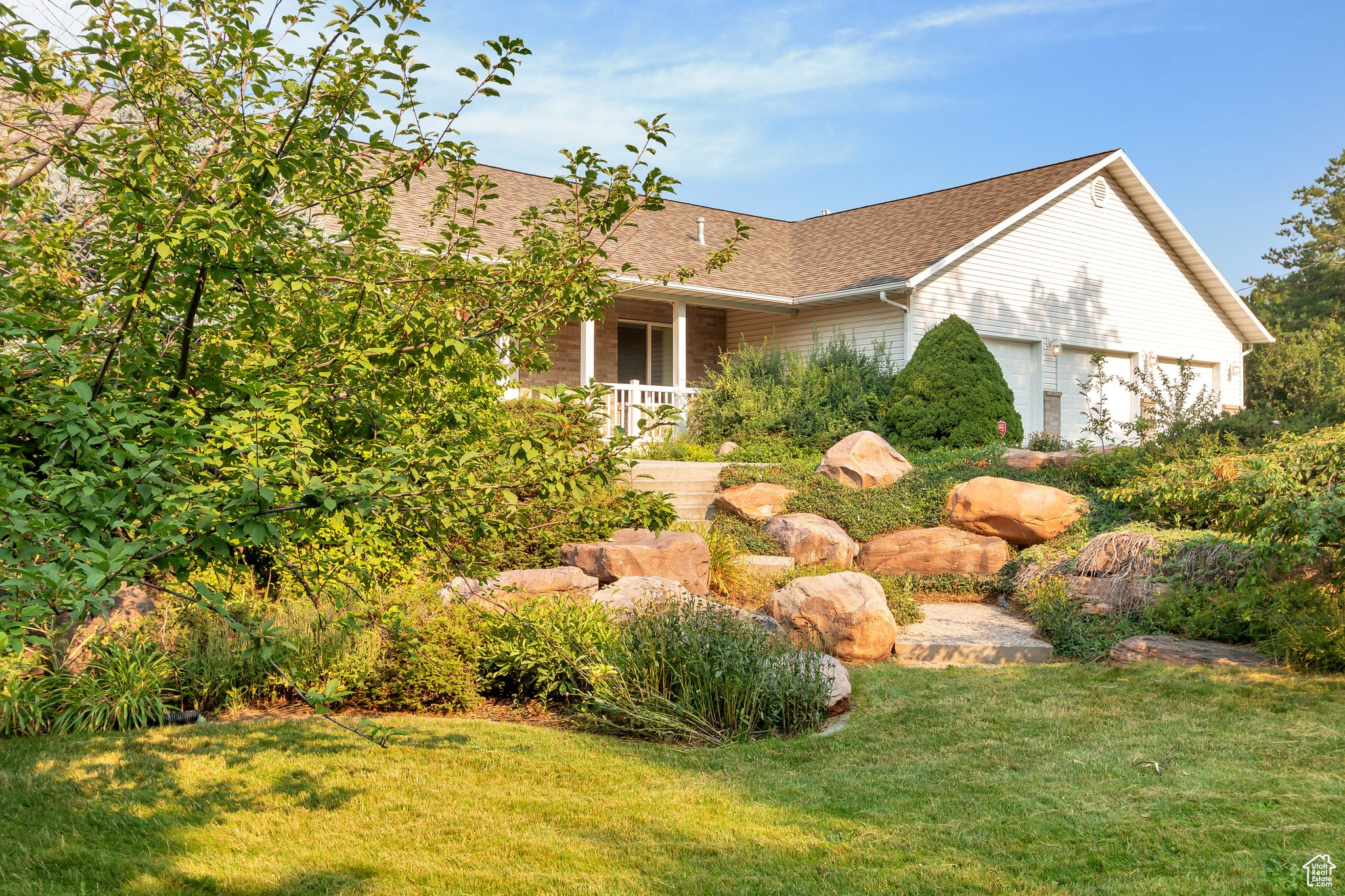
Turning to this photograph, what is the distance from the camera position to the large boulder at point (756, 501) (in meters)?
11.8

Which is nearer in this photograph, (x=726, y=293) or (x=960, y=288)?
(x=726, y=293)

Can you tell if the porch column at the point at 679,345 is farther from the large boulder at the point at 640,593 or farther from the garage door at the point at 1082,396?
the large boulder at the point at 640,593

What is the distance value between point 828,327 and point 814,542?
8955mm

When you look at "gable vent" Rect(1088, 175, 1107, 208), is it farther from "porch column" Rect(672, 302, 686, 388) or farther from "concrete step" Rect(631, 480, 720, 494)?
"concrete step" Rect(631, 480, 720, 494)

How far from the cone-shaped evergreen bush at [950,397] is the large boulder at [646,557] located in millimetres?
7373

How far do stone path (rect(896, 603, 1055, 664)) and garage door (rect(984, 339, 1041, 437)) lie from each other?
999cm

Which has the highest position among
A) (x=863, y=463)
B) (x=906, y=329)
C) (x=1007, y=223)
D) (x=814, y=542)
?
(x=1007, y=223)

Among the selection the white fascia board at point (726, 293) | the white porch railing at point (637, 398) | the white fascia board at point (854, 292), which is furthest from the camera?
the white fascia board at point (726, 293)

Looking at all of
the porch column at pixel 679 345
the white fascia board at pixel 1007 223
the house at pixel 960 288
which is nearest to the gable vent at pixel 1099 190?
the house at pixel 960 288

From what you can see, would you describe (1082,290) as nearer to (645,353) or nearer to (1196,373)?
(1196,373)

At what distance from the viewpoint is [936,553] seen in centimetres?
1049

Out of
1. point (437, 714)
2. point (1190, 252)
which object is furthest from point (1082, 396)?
point (437, 714)

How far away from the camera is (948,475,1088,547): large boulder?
1045 cm

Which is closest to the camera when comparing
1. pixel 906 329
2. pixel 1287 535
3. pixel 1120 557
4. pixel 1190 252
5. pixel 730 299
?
pixel 1287 535
